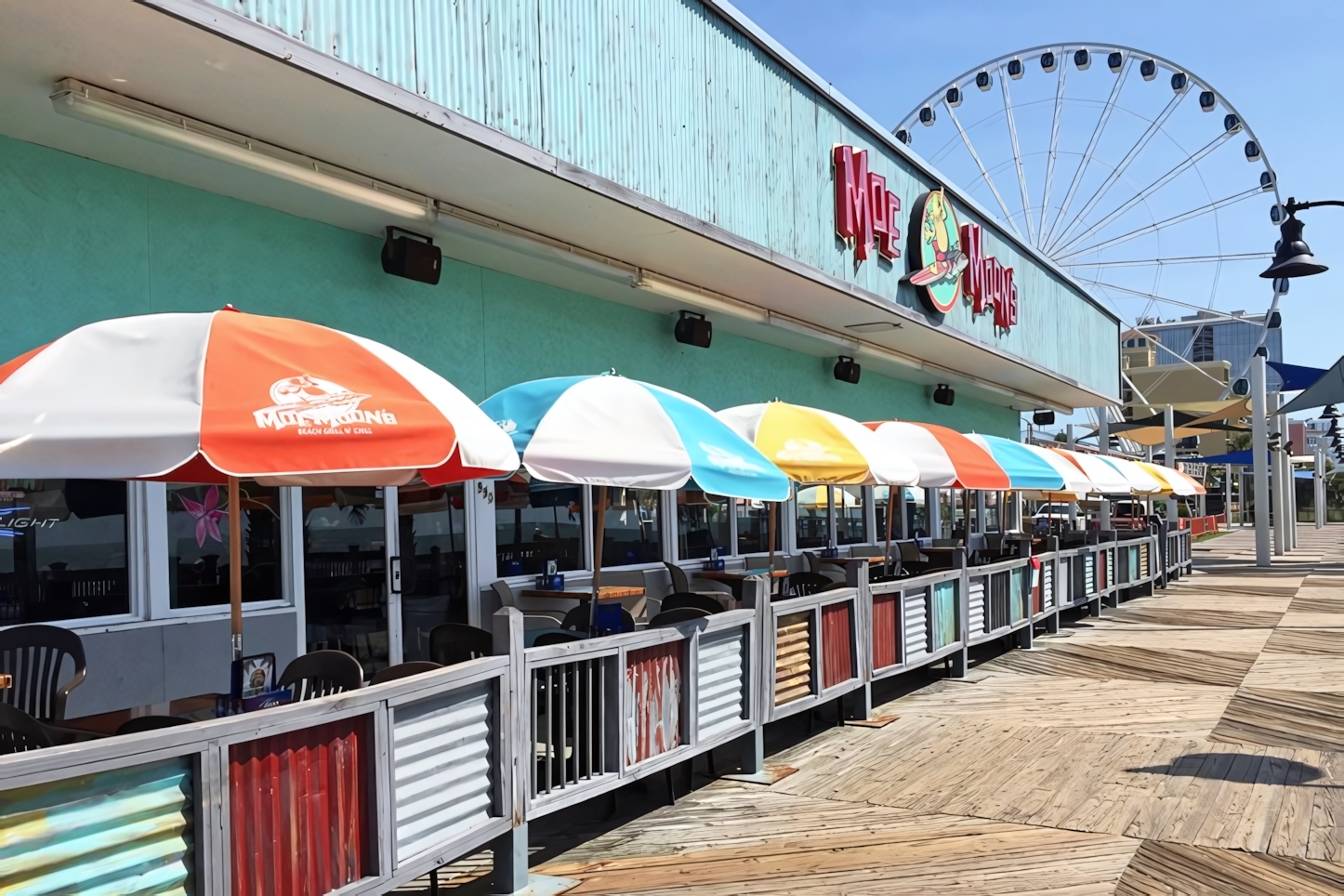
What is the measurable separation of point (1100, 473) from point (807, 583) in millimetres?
7280

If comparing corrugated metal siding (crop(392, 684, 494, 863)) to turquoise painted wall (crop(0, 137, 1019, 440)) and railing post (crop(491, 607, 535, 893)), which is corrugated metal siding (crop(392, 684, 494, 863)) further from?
turquoise painted wall (crop(0, 137, 1019, 440))

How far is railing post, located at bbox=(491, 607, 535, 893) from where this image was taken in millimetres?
4387

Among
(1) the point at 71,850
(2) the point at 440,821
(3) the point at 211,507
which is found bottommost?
(2) the point at 440,821

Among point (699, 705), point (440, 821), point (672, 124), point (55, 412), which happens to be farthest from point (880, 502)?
point (55, 412)

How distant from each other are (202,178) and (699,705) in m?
4.02

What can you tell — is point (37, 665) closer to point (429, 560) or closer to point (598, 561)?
point (598, 561)

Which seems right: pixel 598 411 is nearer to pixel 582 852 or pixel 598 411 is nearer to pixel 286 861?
pixel 582 852

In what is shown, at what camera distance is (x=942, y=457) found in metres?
8.93

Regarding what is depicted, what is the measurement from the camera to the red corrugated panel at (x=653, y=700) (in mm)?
5199

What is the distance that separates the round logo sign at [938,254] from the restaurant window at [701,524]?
133 inches

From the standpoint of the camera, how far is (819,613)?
23.0 feet

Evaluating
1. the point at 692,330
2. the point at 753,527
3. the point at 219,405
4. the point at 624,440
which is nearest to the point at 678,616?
the point at 624,440

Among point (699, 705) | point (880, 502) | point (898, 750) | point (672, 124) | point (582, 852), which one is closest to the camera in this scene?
point (582, 852)

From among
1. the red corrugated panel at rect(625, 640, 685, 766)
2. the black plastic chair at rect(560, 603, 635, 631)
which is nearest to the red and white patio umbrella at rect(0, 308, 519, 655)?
the red corrugated panel at rect(625, 640, 685, 766)
